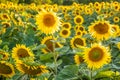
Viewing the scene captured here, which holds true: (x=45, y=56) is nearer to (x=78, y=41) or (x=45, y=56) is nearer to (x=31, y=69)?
(x=31, y=69)

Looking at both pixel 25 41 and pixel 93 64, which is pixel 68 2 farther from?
pixel 93 64

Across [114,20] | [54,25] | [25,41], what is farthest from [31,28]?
[114,20]

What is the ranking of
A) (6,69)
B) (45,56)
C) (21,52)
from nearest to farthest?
(45,56) < (6,69) < (21,52)

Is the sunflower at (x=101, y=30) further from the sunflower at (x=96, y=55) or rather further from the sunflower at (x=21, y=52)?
the sunflower at (x=21, y=52)

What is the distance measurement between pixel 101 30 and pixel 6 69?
75cm

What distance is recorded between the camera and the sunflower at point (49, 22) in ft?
9.76

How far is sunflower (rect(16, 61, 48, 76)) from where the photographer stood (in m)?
2.91

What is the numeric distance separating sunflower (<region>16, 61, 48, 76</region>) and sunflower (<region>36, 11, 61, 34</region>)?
25 cm

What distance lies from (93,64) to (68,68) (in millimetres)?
202

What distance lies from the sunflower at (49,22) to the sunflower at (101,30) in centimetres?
30

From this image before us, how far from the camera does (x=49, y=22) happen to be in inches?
118

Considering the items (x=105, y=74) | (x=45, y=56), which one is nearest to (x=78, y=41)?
(x=45, y=56)

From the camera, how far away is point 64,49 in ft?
10.3

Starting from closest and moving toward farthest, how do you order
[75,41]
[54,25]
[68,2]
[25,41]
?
[54,25], [75,41], [25,41], [68,2]
